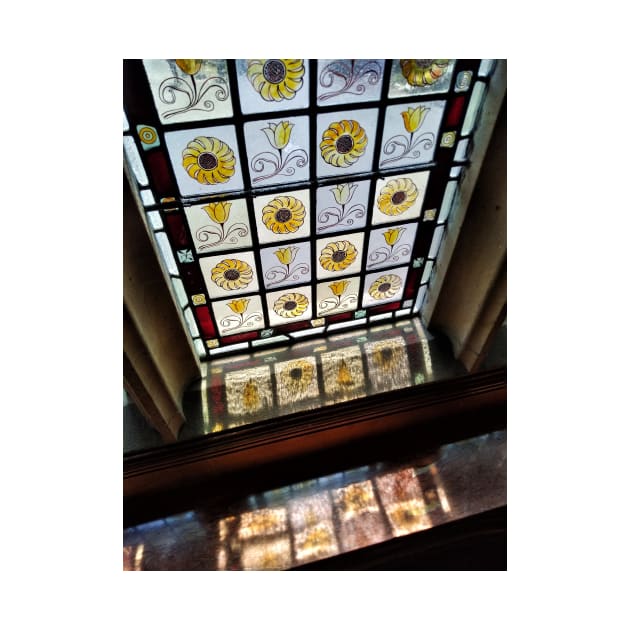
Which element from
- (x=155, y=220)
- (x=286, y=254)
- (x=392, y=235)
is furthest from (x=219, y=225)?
(x=392, y=235)

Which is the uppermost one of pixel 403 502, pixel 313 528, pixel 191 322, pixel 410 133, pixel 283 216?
pixel 410 133

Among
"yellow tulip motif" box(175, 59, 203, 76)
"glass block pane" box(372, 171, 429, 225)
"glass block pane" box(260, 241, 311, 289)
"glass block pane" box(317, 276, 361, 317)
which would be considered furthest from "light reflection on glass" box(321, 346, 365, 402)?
"yellow tulip motif" box(175, 59, 203, 76)

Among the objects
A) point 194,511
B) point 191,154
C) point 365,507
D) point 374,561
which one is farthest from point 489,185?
point 194,511

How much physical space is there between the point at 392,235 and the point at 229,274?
0.96 meters

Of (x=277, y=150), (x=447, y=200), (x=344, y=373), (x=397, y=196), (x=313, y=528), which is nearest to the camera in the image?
(x=277, y=150)

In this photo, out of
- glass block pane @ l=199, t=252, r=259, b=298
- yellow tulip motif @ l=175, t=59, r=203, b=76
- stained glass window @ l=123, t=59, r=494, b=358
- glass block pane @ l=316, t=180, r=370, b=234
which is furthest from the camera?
glass block pane @ l=199, t=252, r=259, b=298

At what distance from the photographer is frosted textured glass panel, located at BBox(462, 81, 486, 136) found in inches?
78.2

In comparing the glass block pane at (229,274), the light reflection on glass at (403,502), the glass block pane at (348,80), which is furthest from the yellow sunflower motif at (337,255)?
the light reflection on glass at (403,502)

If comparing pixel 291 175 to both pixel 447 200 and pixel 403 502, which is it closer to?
pixel 447 200

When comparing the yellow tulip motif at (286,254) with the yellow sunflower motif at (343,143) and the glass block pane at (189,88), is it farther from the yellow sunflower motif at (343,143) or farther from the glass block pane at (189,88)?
the glass block pane at (189,88)

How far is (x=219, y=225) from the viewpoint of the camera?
86.1 inches

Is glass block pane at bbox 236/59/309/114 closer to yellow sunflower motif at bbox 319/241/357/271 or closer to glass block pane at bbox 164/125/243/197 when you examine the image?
glass block pane at bbox 164/125/243/197

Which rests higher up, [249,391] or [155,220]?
[155,220]

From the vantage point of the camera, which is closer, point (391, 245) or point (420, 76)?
point (420, 76)
